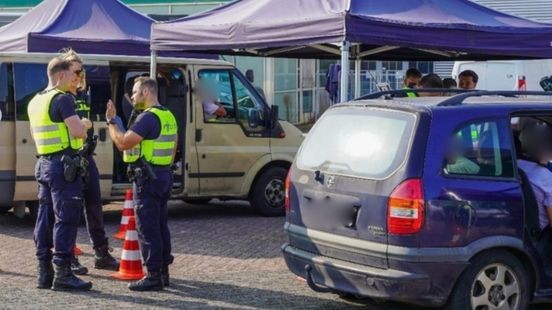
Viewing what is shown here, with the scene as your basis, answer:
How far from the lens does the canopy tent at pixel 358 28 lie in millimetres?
8031

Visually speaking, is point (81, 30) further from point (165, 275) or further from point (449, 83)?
point (165, 275)

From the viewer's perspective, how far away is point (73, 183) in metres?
6.98

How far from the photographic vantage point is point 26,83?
9.80m

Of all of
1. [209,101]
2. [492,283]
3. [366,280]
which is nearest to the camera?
[366,280]

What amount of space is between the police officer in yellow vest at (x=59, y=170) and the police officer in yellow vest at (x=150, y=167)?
1.25 feet

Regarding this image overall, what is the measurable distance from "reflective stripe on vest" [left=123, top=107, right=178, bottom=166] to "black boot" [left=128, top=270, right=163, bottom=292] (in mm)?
907

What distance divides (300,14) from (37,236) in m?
3.32

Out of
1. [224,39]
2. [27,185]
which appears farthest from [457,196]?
[27,185]

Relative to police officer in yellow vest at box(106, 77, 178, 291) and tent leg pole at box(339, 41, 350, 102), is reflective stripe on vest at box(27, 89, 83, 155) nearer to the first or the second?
police officer in yellow vest at box(106, 77, 178, 291)

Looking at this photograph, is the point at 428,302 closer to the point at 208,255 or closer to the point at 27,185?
the point at 208,255

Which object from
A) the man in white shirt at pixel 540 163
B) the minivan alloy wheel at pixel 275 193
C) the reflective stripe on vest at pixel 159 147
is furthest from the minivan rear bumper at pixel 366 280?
the minivan alloy wheel at pixel 275 193

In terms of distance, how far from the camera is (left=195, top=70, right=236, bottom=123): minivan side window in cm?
1084

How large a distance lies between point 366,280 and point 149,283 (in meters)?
2.10

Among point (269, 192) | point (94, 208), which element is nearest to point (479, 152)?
point (94, 208)
